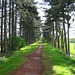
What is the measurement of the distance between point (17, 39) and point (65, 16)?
1061cm

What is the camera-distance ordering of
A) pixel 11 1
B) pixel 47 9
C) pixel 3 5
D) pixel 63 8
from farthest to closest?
pixel 47 9 → pixel 63 8 → pixel 11 1 → pixel 3 5

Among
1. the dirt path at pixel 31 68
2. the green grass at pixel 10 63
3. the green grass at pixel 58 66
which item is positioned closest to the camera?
the dirt path at pixel 31 68

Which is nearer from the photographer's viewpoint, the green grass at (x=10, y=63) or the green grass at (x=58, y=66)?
the green grass at (x=58, y=66)

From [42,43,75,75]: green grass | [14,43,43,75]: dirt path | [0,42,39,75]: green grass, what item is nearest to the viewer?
[14,43,43,75]: dirt path

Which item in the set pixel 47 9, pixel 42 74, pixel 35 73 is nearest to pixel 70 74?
pixel 42 74

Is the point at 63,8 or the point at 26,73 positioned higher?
the point at 63,8

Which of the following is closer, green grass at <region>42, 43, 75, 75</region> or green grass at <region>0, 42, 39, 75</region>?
green grass at <region>42, 43, 75, 75</region>

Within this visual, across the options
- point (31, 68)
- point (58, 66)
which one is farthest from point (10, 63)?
point (58, 66)

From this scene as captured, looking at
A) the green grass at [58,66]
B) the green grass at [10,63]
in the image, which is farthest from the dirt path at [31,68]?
the green grass at [10,63]

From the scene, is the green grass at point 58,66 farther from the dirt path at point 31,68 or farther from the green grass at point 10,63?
the green grass at point 10,63

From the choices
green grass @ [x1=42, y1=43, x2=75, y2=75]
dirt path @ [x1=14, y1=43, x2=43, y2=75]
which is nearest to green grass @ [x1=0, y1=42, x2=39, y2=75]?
dirt path @ [x1=14, y1=43, x2=43, y2=75]

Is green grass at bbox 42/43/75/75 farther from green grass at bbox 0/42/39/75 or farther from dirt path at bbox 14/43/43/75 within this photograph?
green grass at bbox 0/42/39/75

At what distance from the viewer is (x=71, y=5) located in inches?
785

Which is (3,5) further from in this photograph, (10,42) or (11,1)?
(10,42)
